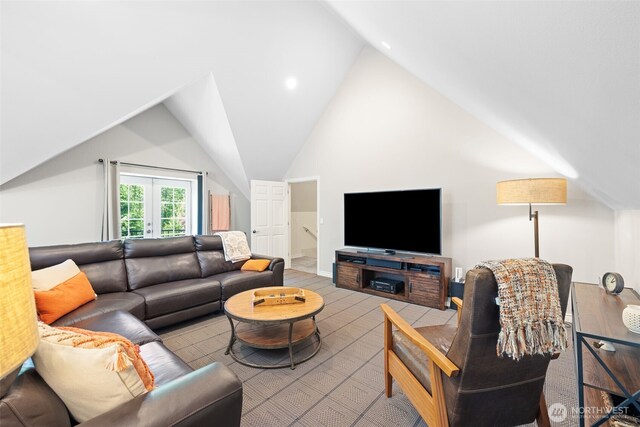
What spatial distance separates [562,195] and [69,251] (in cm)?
483

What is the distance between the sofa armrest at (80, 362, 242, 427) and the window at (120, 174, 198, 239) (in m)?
4.83

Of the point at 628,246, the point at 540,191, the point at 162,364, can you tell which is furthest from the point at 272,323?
the point at 628,246

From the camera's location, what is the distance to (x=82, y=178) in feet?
14.3

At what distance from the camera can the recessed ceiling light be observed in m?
4.50

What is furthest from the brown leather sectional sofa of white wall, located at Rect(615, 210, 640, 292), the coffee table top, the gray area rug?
white wall, located at Rect(615, 210, 640, 292)

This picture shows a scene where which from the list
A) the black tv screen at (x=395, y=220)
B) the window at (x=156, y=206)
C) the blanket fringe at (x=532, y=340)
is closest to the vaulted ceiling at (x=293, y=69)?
the blanket fringe at (x=532, y=340)

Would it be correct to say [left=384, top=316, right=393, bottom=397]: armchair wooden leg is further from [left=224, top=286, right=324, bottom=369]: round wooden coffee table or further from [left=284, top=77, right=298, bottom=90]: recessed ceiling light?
[left=284, top=77, right=298, bottom=90]: recessed ceiling light

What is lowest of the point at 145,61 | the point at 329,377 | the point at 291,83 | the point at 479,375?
the point at 329,377

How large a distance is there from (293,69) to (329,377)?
4206 millimetres

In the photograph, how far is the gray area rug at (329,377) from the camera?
1753mm

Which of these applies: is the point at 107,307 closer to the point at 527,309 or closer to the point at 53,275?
the point at 53,275

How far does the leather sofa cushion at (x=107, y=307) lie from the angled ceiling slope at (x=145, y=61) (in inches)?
84.1

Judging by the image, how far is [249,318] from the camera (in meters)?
2.20

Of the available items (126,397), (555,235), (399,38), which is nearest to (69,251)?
(126,397)
